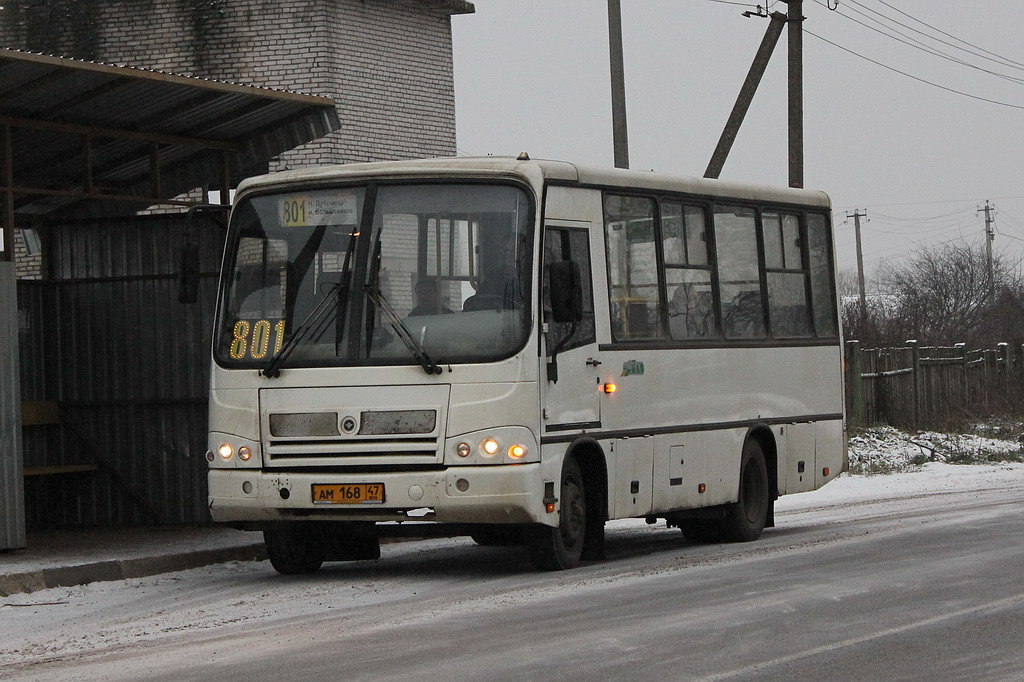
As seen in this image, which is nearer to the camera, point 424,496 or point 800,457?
point 424,496

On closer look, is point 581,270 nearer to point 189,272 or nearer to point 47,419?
point 189,272

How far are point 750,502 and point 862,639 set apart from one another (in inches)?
276

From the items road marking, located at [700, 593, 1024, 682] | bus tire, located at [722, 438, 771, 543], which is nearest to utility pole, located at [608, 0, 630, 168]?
bus tire, located at [722, 438, 771, 543]

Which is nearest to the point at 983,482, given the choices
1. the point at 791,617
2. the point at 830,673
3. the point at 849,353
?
the point at 849,353

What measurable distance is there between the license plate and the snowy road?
60 centimetres

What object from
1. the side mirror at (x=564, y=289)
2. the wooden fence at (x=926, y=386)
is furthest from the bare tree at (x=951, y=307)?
the side mirror at (x=564, y=289)

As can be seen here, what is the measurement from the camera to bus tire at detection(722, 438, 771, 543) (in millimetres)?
15719

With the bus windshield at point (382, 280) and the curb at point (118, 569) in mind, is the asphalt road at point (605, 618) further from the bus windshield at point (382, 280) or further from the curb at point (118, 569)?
the bus windshield at point (382, 280)

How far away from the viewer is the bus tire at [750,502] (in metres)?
15.7

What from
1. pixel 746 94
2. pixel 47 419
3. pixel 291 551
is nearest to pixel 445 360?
pixel 291 551

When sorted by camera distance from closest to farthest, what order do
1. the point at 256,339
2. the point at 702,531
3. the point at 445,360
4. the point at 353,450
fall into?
the point at 445,360 → the point at 353,450 → the point at 256,339 → the point at 702,531

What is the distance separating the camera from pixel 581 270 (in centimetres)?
1341

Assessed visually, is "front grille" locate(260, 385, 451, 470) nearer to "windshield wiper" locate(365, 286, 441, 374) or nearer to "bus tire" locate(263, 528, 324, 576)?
"windshield wiper" locate(365, 286, 441, 374)

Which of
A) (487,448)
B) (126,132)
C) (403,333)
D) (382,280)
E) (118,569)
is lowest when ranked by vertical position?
(118,569)
